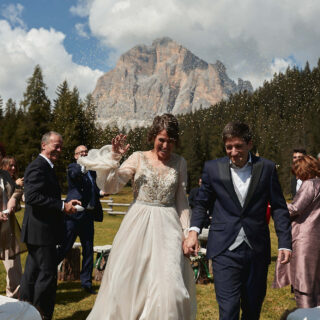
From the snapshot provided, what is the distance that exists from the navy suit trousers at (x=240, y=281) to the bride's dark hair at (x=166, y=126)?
1436mm

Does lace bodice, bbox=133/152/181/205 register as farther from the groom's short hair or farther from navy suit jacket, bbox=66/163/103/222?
navy suit jacket, bbox=66/163/103/222

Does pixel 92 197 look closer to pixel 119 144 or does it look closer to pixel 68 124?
pixel 119 144

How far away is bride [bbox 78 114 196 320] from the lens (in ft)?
13.1

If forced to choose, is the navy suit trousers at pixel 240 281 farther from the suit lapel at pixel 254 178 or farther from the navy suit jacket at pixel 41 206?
the navy suit jacket at pixel 41 206

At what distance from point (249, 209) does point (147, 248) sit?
1.20 m

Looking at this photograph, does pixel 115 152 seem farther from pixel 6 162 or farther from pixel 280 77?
pixel 280 77

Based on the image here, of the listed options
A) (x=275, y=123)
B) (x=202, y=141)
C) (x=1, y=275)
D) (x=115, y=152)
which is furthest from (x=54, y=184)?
(x=275, y=123)

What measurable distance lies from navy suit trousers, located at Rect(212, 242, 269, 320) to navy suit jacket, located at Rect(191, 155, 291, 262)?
83 mm

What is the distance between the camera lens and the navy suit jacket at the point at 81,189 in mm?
7211

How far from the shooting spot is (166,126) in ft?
14.1

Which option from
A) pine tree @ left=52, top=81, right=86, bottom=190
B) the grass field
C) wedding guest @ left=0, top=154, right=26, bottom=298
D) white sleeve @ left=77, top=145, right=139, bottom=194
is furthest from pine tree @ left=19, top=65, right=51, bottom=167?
white sleeve @ left=77, top=145, right=139, bottom=194

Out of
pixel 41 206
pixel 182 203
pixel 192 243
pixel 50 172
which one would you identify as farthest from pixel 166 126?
pixel 41 206

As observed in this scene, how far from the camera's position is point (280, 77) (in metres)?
140

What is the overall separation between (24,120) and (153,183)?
5244 centimetres
